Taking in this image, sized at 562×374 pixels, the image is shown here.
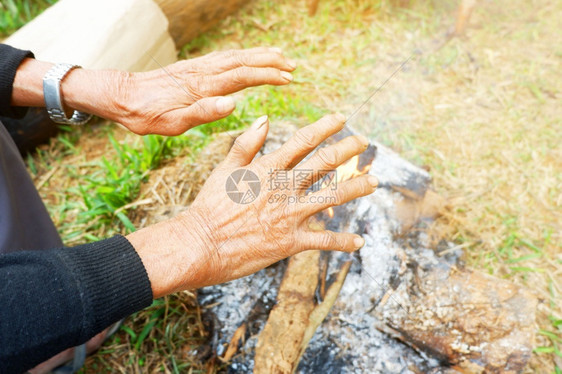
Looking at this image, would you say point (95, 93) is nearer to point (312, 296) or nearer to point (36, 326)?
point (36, 326)

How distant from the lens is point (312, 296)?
1.87 m

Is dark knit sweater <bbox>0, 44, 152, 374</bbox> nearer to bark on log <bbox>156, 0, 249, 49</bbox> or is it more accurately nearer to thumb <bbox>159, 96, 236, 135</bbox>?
thumb <bbox>159, 96, 236, 135</bbox>

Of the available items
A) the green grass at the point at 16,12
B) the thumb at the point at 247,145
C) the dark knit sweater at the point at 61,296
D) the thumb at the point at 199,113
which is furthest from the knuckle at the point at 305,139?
the green grass at the point at 16,12

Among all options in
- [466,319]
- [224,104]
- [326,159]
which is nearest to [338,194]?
[326,159]

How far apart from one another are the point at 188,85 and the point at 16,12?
3.38 m

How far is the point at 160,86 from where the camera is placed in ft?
5.84

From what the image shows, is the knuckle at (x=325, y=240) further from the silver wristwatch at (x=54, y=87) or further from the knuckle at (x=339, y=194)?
the silver wristwatch at (x=54, y=87)

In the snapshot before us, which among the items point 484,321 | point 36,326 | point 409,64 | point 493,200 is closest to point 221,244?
point 36,326

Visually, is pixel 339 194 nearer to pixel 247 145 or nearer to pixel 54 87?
pixel 247 145

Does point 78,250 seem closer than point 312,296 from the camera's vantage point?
Yes

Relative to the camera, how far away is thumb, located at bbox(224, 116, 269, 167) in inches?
61.4

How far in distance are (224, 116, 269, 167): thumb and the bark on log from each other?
2418mm

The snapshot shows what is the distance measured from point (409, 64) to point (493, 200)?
1.60 meters

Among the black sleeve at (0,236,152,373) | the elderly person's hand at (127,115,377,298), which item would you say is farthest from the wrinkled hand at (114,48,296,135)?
the black sleeve at (0,236,152,373)
